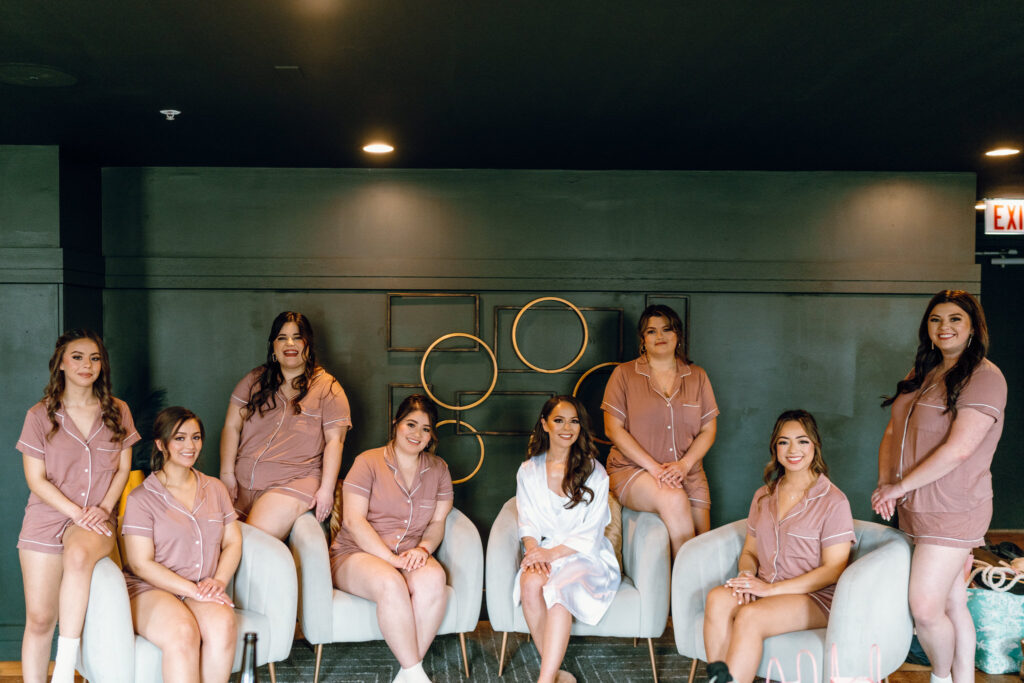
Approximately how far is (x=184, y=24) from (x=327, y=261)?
7.42ft

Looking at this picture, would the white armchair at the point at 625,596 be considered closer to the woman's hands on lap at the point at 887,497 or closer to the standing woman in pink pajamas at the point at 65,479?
the woman's hands on lap at the point at 887,497

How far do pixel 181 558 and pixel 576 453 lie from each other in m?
1.76

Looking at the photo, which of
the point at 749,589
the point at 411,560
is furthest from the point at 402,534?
the point at 749,589

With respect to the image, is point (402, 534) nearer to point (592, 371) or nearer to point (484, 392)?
point (484, 392)

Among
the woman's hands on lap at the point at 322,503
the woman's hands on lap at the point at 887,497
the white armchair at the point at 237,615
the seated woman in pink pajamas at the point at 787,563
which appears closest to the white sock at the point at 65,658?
the white armchair at the point at 237,615

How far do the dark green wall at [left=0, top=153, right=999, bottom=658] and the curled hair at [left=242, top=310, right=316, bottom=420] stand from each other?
614 mm

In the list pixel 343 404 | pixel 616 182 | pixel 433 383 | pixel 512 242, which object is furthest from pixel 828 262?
pixel 343 404

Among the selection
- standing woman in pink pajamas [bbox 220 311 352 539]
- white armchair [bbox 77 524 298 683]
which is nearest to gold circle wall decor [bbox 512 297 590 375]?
standing woman in pink pajamas [bbox 220 311 352 539]

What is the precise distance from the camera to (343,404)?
4.20 metres

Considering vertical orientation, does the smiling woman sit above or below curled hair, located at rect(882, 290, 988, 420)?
below

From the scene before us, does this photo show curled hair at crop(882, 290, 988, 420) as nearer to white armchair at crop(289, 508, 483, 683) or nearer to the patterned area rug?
the patterned area rug

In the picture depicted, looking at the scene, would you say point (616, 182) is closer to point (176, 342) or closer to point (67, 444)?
point (176, 342)

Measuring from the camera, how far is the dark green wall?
4746 millimetres

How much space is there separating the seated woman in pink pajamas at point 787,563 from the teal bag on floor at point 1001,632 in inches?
46.8
